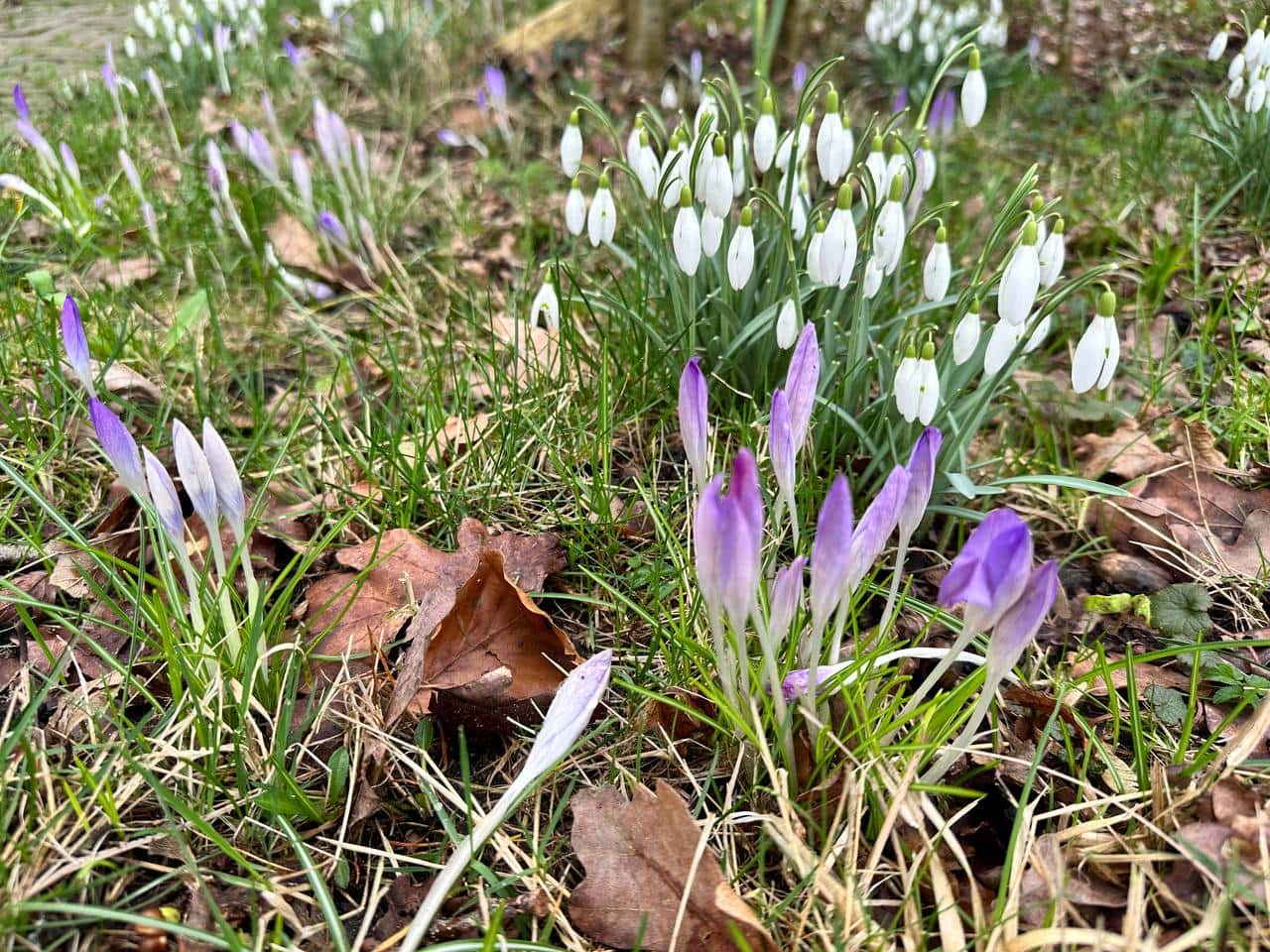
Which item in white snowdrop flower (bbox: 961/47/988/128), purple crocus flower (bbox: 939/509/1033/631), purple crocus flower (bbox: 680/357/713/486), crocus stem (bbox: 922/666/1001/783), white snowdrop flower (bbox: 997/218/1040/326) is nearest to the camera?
purple crocus flower (bbox: 939/509/1033/631)

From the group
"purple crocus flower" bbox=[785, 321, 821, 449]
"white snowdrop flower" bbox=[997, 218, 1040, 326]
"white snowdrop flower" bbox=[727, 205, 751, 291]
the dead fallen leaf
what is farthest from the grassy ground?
"white snowdrop flower" bbox=[997, 218, 1040, 326]

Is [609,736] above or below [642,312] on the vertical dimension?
below

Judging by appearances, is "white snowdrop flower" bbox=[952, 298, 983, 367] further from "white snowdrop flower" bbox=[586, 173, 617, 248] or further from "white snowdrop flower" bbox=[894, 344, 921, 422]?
"white snowdrop flower" bbox=[586, 173, 617, 248]

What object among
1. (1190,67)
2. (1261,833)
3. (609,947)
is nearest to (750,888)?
(609,947)

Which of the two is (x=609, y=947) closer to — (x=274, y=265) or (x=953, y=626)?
(x=953, y=626)

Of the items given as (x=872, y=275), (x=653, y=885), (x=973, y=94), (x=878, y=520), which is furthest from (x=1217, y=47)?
(x=653, y=885)

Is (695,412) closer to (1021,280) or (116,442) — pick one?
(1021,280)
